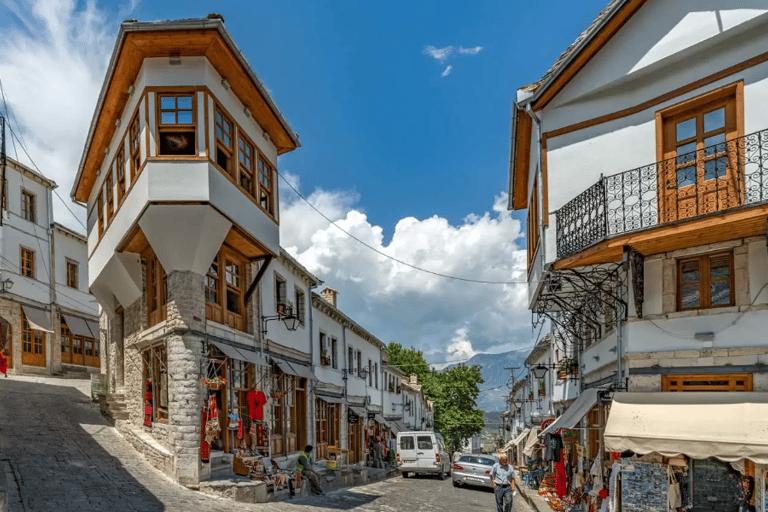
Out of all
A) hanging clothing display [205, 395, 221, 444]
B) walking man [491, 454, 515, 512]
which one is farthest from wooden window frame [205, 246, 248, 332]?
walking man [491, 454, 515, 512]

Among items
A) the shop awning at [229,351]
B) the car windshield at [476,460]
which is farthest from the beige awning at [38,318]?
the car windshield at [476,460]

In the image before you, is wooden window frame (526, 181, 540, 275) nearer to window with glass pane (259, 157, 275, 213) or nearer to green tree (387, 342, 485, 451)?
window with glass pane (259, 157, 275, 213)

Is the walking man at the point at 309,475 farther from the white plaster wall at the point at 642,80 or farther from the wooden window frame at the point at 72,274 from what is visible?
the wooden window frame at the point at 72,274

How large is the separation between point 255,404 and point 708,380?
1060cm

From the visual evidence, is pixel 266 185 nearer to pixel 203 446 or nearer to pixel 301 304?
pixel 301 304

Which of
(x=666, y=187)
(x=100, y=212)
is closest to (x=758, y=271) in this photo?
(x=666, y=187)

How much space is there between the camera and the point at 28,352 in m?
27.2

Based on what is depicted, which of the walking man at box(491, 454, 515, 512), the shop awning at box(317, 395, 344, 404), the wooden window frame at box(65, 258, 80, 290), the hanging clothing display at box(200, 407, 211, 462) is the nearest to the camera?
the walking man at box(491, 454, 515, 512)

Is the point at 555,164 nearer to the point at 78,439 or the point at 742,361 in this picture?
the point at 742,361

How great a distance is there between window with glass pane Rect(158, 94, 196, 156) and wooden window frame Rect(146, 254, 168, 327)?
3137 mm

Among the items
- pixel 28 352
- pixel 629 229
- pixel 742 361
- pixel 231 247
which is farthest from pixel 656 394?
pixel 28 352

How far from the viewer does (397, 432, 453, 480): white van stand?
84.4 feet

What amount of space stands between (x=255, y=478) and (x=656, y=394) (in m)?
8.83

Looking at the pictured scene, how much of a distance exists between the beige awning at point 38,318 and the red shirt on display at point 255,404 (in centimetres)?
1618
